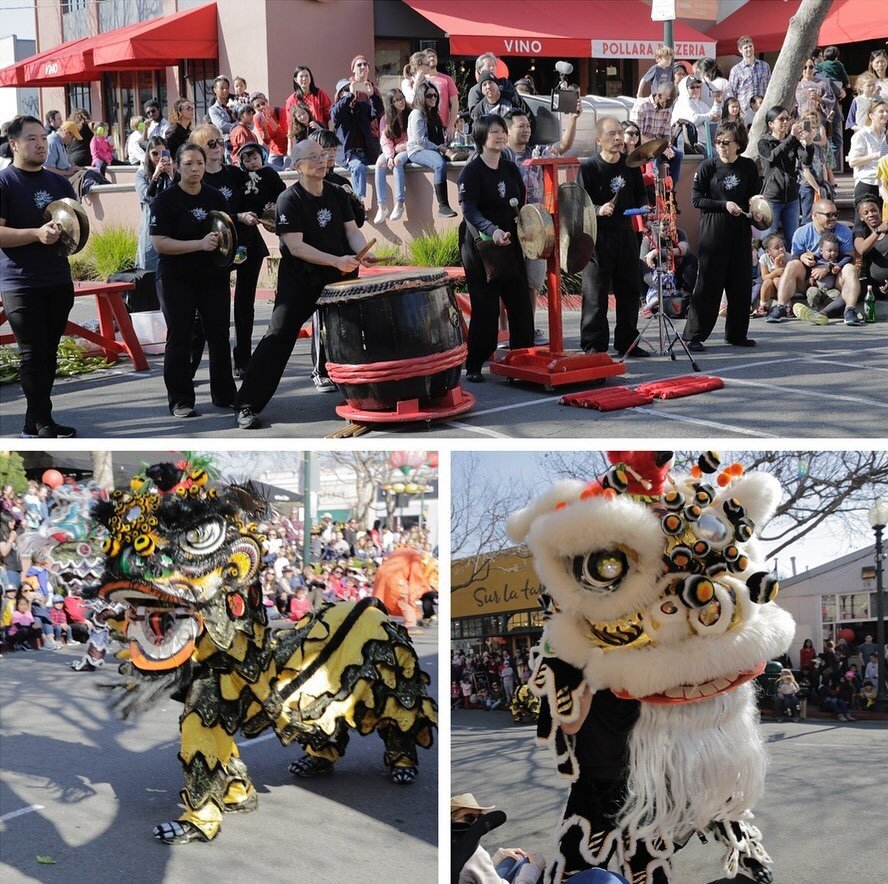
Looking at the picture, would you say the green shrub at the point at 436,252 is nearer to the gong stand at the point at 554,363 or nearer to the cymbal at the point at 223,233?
the gong stand at the point at 554,363

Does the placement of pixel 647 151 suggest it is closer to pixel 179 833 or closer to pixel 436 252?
pixel 436 252

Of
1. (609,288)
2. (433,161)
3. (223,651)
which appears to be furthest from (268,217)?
(433,161)

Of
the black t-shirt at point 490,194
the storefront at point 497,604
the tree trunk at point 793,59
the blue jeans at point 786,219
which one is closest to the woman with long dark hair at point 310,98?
the tree trunk at point 793,59

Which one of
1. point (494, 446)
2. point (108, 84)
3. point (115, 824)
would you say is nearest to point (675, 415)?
point (494, 446)

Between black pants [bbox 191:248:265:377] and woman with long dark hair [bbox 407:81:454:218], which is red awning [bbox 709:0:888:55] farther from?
black pants [bbox 191:248:265:377]

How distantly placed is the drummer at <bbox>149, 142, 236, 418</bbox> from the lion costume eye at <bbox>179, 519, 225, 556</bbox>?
8.49 feet

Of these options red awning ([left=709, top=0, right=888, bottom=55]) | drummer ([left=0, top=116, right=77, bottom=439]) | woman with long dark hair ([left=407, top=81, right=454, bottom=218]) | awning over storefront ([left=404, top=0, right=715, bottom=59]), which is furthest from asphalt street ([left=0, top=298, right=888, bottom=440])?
awning over storefront ([left=404, top=0, right=715, bottom=59])

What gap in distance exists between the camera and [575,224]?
7.04 m

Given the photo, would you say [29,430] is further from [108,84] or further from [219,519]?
[108,84]

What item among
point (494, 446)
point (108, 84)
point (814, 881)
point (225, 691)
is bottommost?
point (814, 881)

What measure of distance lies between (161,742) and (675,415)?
10.9ft

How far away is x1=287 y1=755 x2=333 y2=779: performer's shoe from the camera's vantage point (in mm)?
5449

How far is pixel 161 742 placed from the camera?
20.2ft

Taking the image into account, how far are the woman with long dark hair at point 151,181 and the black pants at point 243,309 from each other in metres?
1.20
